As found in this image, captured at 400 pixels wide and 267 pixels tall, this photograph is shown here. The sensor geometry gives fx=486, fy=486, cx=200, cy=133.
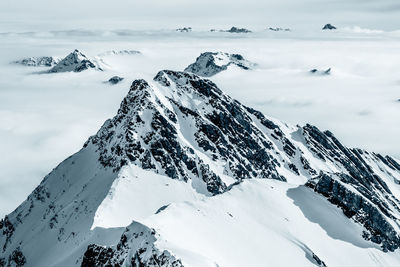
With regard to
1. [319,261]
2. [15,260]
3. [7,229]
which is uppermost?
[319,261]

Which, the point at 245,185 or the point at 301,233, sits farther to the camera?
the point at 245,185

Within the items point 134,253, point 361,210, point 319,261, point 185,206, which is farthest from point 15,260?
point 361,210

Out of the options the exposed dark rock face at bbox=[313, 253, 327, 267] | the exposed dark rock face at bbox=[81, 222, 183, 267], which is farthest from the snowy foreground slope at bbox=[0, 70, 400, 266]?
the exposed dark rock face at bbox=[313, 253, 327, 267]

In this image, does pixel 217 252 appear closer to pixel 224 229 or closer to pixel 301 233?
pixel 224 229

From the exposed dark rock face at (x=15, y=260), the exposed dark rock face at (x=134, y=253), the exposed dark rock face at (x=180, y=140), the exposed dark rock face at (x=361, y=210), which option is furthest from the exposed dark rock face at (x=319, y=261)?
the exposed dark rock face at (x=15, y=260)

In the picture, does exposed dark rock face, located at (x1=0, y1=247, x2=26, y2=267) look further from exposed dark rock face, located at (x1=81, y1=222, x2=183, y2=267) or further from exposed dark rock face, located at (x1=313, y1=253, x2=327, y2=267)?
exposed dark rock face, located at (x1=313, y1=253, x2=327, y2=267)

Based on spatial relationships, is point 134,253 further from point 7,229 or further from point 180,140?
point 7,229

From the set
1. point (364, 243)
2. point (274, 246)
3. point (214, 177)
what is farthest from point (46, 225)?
point (364, 243)
